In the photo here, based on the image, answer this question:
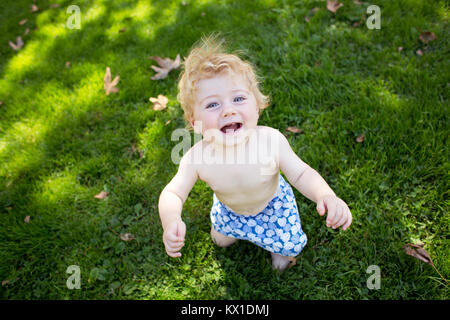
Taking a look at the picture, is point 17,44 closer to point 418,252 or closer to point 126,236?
point 126,236

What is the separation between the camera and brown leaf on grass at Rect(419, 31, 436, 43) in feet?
9.89

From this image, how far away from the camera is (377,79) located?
2893mm

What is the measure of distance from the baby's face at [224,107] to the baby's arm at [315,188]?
275mm

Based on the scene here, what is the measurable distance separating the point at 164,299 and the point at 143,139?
1456 millimetres

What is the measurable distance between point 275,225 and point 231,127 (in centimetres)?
70

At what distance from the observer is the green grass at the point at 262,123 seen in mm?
2131

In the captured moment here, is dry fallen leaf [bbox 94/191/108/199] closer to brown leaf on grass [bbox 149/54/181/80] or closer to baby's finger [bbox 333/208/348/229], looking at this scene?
brown leaf on grass [bbox 149/54/181/80]

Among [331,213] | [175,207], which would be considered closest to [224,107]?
[175,207]

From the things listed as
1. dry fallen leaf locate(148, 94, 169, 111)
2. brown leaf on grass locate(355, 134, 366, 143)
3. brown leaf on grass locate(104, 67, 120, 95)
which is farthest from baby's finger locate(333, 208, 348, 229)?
brown leaf on grass locate(104, 67, 120, 95)

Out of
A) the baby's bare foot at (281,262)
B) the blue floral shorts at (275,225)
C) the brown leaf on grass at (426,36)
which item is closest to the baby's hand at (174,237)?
the blue floral shorts at (275,225)

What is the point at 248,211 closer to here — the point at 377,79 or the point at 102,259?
the point at 102,259

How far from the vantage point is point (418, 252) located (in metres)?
1.99

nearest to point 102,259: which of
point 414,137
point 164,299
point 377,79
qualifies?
point 164,299

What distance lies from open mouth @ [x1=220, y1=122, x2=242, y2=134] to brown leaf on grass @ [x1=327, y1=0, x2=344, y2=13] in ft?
8.74
